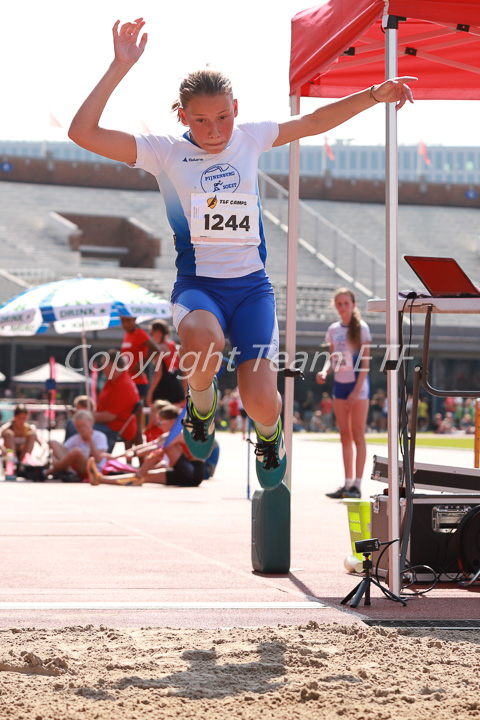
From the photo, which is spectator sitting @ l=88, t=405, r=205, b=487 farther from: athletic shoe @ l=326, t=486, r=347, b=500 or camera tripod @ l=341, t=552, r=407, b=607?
camera tripod @ l=341, t=552, r=407, b=607

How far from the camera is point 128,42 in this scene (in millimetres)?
4371

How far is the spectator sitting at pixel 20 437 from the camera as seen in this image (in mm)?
14594

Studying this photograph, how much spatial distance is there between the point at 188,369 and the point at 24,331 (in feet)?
31.7

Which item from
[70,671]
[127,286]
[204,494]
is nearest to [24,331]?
[127,286]

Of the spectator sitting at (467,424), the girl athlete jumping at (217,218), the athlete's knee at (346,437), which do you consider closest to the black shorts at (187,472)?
the athlete's knee at (346,437)

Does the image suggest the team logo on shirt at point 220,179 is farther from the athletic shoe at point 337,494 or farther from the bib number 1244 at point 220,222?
the athletic shoe at point 337,494

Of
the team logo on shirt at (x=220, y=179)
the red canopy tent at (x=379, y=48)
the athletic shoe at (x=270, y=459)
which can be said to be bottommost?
the athletic shoe at (x=270, y=459)

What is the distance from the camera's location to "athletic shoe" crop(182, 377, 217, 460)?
495 cm

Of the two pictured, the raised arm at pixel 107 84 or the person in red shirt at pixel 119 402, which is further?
the person in red shirt at pixel 119 402

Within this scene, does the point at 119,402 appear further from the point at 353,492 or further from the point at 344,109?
the point at 344,109

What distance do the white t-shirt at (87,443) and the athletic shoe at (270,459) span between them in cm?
813

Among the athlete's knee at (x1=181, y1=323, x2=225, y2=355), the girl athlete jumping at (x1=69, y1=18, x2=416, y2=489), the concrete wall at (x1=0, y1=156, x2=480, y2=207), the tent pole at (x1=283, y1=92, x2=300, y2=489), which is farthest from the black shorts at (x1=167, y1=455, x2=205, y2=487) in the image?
the concrete wall at (x1=0, y1=156, x2=480, y2=207)

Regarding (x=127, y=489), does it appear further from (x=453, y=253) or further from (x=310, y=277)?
(x=453, y=253)

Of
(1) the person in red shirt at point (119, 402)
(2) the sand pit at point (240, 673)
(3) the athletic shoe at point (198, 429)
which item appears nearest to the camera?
(2) the sand pit at point (240, 673)
